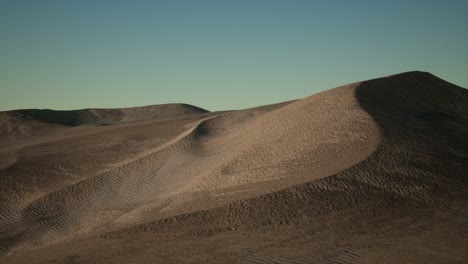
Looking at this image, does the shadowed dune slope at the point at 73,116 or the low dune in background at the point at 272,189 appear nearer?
the low dune in background at the point at 272,189

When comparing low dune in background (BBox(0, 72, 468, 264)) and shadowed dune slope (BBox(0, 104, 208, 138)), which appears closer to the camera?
low dune in background (BBox(0, 72, 468, 264))

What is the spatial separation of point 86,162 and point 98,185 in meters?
4.56

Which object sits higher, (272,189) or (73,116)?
(73,116)

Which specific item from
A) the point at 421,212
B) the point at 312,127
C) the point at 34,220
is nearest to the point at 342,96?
the point at 312,127

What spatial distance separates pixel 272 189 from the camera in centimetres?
1457

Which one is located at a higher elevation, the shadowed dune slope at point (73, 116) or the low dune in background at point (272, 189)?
the shadowed dune slope at point (73, 116)

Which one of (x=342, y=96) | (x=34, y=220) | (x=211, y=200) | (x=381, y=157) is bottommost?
(x=34, y=220)

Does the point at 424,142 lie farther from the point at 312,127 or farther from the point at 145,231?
the point at 145,231

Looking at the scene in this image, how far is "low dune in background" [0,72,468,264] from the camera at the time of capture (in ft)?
36.9

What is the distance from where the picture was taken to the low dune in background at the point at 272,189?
36.9ft

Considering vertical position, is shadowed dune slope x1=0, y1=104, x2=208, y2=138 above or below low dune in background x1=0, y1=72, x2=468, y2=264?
above

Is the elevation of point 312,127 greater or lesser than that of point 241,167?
greater

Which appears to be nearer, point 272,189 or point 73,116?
point 272,189

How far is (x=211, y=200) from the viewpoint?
14656mm
